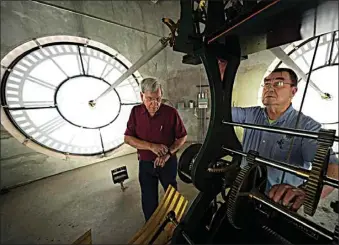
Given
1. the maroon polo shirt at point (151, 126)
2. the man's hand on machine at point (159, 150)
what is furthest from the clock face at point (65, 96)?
the man's hand on machine at point (159, 150)

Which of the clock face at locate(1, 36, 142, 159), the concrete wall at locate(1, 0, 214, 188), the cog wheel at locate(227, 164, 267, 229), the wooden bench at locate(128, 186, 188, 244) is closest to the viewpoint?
the cog wheel at locate(227, 164, 267, 229)

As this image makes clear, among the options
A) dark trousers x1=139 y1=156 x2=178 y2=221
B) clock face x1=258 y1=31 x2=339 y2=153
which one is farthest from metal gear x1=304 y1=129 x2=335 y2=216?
clock face x1=258 y1=31 x2=339 y2=153

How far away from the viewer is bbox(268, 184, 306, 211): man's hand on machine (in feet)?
1.24

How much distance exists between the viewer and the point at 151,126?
1.14 m

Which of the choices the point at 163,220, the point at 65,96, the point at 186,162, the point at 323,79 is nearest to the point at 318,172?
the point at 186,162

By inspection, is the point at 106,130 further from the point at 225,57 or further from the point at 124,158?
the point at 225,57

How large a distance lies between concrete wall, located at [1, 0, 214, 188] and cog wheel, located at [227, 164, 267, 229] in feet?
7.61

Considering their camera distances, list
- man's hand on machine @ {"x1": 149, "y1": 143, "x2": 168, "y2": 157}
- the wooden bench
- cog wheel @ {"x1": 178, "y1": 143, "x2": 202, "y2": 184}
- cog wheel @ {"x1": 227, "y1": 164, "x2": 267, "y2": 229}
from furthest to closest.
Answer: man's hand on machine @ {"x1": 149, "y1": 143, "x2": 168, "y2": 157}
the wooden bench
cog wheel @ {"x1": 178, "y1": 143, "x2": 202, "y2": 184}
cog wheel @ {"x1": 227, "y1": 164, "x2": 267, "y2": 229}

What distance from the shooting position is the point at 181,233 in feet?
1.73

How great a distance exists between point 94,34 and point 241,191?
2.47 metres

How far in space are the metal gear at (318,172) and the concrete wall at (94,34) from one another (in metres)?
2.47

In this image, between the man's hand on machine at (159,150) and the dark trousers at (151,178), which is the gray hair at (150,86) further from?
the dark trousers at (151,178)

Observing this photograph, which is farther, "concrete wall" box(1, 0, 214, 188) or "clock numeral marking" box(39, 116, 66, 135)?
"clock numeral marking" box(39, 116, 66, 135)

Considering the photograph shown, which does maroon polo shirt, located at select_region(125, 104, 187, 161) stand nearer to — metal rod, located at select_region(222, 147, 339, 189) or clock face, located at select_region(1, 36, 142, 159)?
metal rod, located at select_region(222, 147, 339, 189)
